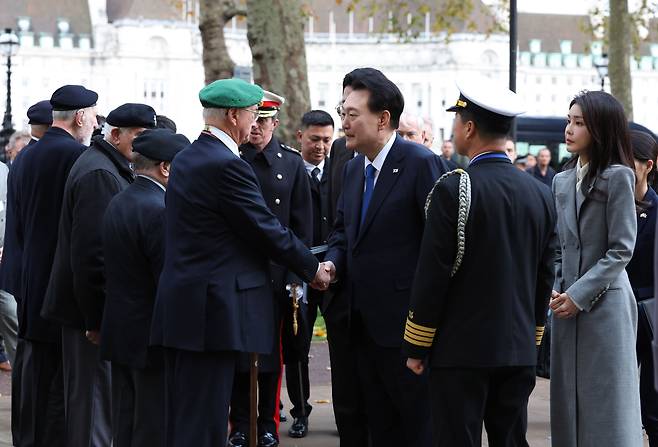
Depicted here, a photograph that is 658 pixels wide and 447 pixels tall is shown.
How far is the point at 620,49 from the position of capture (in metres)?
35.3

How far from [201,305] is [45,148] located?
202 centimetres

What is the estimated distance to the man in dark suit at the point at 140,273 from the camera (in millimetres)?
6559

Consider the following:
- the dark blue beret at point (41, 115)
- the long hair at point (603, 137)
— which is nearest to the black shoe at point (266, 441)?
the dark blue beret at point (41, 115)

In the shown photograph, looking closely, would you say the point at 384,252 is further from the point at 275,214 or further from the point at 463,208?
the point at 275,214

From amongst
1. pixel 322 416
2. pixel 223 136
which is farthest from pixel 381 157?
pixel 322 416

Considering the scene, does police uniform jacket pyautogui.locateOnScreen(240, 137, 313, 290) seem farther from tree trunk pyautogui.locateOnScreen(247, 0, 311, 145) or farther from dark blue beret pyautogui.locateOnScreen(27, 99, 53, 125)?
tree trunk pyautogui.locateOnScreen(247, 0, 311, 145)

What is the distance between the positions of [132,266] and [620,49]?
99.8ft

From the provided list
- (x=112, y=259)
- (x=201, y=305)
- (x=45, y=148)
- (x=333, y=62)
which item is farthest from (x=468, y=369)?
(x=333, y=62)

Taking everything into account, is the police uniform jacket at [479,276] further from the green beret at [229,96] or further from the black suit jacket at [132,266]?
the black suit jacket at [132,266]

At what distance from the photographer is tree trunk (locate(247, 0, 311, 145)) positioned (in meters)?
17.8

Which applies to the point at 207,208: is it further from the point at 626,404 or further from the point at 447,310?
the point at 626,404

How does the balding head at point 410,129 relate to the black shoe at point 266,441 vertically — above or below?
above

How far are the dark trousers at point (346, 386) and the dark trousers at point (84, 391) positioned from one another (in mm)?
1406

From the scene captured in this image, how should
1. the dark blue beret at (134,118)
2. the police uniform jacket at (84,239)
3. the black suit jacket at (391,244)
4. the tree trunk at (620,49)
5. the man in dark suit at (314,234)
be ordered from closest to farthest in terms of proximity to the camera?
the black suit jacket at (391,244) < the police uniform jacket at (84,239) < the dark blue beret at (134,118) < the man in dark suit at (314,234) < the tree trunk at (620,49)
